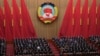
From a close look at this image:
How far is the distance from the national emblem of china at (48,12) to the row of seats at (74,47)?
1.80 metres

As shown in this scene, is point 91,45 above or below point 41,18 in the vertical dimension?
below

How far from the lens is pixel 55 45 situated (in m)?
11.2

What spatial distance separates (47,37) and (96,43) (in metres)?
2.89

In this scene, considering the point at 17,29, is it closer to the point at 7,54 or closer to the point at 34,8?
the point at 34,8

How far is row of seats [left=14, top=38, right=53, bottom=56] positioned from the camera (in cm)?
971

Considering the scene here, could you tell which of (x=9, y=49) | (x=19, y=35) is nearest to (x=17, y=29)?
(x=19, y=35)

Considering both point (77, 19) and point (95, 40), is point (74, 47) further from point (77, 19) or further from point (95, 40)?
point (77, 19)

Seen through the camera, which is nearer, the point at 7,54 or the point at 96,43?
the point at 7,54

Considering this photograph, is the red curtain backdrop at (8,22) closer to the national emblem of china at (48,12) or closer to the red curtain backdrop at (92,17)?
the national emblem of china at (48,12)

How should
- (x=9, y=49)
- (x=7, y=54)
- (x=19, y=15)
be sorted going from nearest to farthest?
(x=7, y=54) → (x=9, y=49) → (x=19, y=15)

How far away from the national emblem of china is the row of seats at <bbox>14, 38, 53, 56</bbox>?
2.07 m

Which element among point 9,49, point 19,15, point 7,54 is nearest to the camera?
point 7,54

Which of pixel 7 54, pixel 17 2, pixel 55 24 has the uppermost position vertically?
pixel 17 2

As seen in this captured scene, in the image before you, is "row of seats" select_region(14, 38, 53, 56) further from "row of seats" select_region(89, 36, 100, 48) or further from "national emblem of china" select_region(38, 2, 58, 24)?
"national emblem of china" select_region(38, 2, 58, 24)
